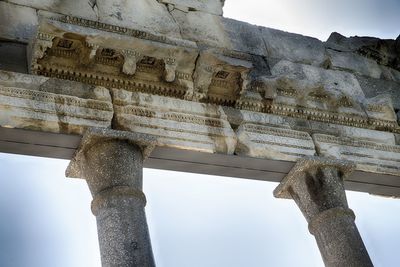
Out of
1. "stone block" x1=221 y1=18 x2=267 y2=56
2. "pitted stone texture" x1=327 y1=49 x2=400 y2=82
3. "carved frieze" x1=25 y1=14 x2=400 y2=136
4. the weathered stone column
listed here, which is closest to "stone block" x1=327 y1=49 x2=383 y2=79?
"pitted stone texture" x1=327 y1=49 x2=400 y2=82

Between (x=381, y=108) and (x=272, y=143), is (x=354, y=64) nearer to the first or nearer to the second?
(x=381, y=108)

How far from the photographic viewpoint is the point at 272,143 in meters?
9.30

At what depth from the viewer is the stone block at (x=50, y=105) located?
7.89 meters

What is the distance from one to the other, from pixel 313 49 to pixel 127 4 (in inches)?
127

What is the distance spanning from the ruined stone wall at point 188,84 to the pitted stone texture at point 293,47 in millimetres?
23

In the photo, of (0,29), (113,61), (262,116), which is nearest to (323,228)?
(262,116)

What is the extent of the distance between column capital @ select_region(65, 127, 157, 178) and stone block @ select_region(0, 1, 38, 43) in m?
1.64

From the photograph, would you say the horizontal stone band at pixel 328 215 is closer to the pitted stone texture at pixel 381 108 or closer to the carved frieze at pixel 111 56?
the pitted stone texture at pixel 381 108

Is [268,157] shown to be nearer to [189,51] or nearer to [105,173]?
[189,51]

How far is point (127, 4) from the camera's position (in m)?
9.71

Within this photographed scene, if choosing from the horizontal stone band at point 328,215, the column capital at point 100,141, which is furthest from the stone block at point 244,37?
the horizontal stone band at point 328,215

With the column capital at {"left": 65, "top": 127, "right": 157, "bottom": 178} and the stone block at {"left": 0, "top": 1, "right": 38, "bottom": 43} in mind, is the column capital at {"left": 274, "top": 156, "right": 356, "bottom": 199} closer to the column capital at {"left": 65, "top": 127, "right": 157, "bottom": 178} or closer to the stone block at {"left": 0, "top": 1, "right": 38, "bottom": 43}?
the column capital at {"left": 65, "top": 127, "right": 157, "bottom": 178}

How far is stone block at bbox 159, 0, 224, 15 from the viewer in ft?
33.6

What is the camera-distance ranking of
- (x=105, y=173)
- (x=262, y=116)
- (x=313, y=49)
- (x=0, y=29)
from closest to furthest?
Result: (x=105, y=173) → (x=0, y=29) → (x=262, y=116) → (x=313, y=49)
